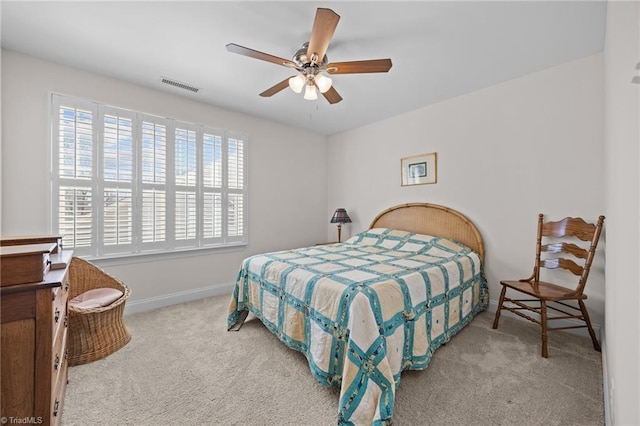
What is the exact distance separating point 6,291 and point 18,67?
2.61m

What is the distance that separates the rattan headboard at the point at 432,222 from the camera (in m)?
3.02

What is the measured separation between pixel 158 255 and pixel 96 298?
2.93 feet

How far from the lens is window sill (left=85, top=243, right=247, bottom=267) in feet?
8.82

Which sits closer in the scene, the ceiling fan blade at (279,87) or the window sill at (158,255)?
the ceiling fan blade at (279,87)

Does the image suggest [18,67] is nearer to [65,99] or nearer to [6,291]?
[65,99]

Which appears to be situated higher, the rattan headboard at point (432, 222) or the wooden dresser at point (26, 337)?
the rattan headboard at point (432, 222)

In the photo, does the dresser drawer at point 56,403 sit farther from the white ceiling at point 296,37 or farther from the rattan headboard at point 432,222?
the rattan headboard at point 432,222

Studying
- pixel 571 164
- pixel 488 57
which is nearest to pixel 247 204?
pixel 488 57

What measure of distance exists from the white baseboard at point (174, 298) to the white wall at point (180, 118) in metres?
0.04

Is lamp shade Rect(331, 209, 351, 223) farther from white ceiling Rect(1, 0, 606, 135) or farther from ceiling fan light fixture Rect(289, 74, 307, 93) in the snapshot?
ceiling fan light fixture Rect(289, 74, 307, 93)

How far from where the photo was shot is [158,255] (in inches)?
119

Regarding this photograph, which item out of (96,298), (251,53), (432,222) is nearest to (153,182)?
(96,298)

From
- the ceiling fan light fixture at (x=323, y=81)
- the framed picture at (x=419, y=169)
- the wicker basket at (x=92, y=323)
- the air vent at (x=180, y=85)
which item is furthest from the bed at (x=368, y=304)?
the air vent at (x=180, y=85)

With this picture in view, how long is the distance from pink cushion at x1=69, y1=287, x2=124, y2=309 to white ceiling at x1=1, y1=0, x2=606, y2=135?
6.82ft
